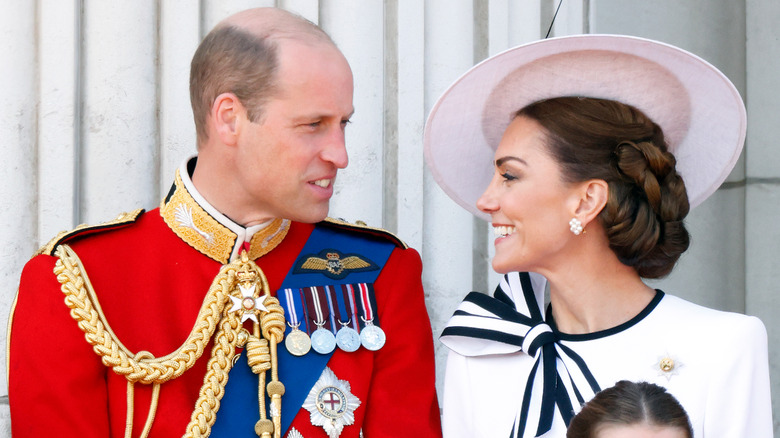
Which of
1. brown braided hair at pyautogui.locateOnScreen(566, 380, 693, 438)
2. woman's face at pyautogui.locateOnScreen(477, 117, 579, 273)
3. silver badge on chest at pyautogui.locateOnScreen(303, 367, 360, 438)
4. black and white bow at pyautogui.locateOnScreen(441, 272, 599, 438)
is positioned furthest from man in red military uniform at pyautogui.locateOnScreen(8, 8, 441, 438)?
brown braided hair at pyautogui.locateOnScreen(566, 380, 693, 438)

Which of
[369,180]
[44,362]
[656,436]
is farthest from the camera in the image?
[369,180]

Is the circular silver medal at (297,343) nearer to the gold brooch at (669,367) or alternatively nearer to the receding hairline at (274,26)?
the receding hairline at (274,26)

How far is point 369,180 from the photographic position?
3.68 meters

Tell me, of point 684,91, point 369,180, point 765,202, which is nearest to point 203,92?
point 369,180

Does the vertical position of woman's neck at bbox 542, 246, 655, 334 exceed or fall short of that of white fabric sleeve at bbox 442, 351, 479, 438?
it exceeds it

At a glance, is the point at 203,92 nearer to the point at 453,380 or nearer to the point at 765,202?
the point at 453,380

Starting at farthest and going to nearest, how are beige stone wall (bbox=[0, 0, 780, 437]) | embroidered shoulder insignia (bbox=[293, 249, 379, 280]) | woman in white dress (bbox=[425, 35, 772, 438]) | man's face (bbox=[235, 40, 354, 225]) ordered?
beige stone wall (bbox=[0, 0, 780, 437]) < embroidered shoulder insignia (bbox=[293, 249, 379, 280]) < man's face (bbox=[235, 40, 354, 225]) < woman in white dress (bbox=[425, 35, 772, 438])

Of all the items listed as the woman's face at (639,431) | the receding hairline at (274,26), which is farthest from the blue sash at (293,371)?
the woman's face at (639,431)

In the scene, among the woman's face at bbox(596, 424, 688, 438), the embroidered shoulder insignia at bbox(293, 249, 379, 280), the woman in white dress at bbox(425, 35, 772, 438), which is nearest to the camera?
the woman's face at bbox(596, 424, 688, 438)

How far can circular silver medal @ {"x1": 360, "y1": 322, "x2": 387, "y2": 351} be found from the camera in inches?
109

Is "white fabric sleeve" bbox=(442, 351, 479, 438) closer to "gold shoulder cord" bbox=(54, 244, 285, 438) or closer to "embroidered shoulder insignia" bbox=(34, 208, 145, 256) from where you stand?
"gold shoulder cord" bbox=(54, 244, 285, 438)

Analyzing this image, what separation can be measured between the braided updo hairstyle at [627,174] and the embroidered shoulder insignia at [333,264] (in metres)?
0.56

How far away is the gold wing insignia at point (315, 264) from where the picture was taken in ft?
9.45

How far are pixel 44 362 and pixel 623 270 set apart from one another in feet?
4.36
